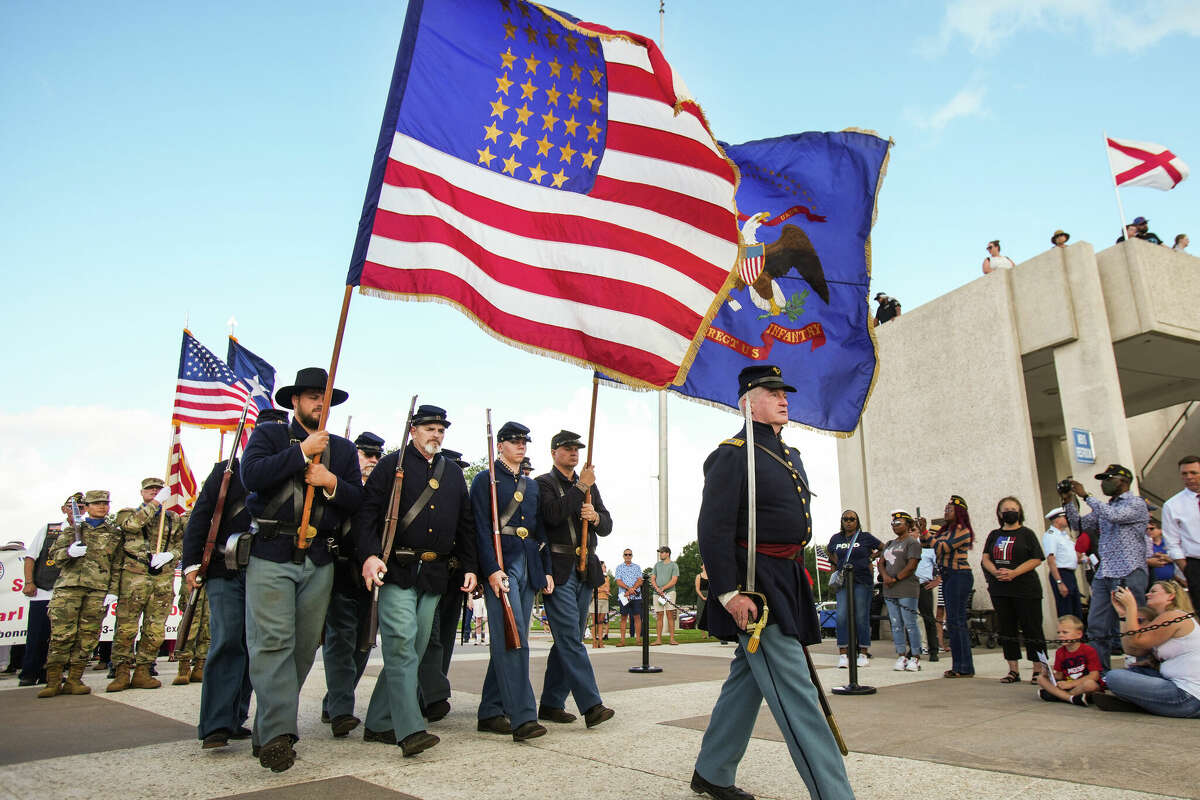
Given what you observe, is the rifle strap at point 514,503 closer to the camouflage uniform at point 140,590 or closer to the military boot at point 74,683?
the camouflage uniform at point 140,590

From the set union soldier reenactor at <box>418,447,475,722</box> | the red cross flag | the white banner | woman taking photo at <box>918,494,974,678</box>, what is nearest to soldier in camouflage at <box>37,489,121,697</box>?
the white banner

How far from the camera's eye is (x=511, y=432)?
17.8ft

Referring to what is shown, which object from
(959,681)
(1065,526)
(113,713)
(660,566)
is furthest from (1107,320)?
(113,713)

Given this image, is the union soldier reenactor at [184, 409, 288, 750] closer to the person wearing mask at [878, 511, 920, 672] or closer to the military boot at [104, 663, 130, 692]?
the military boot at [104, 663, 130, 692]

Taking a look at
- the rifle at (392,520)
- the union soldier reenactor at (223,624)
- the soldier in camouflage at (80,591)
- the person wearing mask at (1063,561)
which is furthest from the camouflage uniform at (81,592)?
the person wearing mask at (1063,561)

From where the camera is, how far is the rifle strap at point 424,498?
15.3 feet

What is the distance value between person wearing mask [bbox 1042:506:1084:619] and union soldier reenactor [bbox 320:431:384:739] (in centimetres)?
780

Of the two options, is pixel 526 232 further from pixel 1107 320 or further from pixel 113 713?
pixel 1107 320

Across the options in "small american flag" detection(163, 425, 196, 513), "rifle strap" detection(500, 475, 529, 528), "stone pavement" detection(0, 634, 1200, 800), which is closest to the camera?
"stone pavement" detection(0, 634, 1200, 800)

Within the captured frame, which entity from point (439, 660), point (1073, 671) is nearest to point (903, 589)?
point (1073, 671)

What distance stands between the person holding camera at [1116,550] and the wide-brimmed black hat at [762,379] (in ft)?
15.9

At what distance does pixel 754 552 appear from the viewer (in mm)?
3289

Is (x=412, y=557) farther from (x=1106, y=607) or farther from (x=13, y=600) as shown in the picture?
(x=13, y=600)

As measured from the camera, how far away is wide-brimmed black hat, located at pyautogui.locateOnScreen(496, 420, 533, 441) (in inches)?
213
